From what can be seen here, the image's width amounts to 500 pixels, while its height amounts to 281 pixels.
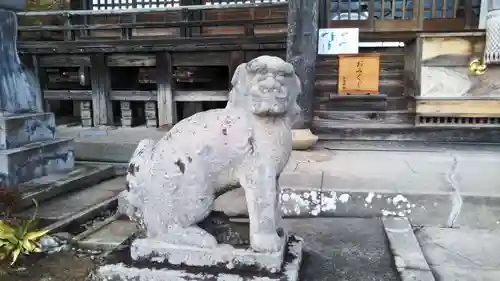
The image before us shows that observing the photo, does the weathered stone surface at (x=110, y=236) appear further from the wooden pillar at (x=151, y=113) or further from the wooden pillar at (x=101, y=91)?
the wooden pillar at (x=101, y=91)

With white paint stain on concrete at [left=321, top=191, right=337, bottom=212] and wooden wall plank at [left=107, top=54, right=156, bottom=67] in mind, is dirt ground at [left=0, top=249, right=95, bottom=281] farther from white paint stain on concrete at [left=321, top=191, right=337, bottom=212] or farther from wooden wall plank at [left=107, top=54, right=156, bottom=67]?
wooden wall plank at [left=107, top=54, right=156, bottom=67]

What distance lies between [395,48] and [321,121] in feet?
7.76

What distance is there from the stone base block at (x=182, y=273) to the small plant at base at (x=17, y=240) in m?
1.20

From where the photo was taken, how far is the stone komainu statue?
241 cm

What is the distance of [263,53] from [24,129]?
446 cm

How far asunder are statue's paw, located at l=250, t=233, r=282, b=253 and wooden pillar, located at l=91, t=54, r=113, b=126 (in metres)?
7.76

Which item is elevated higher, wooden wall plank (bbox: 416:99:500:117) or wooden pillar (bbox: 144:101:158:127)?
wooden wall plank (bbox: 416:99:500:117)

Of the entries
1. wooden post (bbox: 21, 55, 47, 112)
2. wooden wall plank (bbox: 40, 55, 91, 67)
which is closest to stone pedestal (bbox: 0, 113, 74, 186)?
wooden wall plank (bbox: 40, 55, 91, 67)

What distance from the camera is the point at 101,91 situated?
30.9ft

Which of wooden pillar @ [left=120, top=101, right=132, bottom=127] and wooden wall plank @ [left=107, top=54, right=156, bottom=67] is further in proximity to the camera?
wooden pillar @ [left=120, top=101, right=132, bottom=127]

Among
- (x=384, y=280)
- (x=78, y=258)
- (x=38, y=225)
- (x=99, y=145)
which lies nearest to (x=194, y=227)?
(x=384, y=280)

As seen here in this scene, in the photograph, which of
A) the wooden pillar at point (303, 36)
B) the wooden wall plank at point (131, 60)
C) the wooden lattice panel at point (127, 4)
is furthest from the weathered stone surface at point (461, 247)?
the wooden lattice panel at point (127, 4)

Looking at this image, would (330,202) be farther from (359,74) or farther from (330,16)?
(330,16)

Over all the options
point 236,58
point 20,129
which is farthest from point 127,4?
point 20,129
